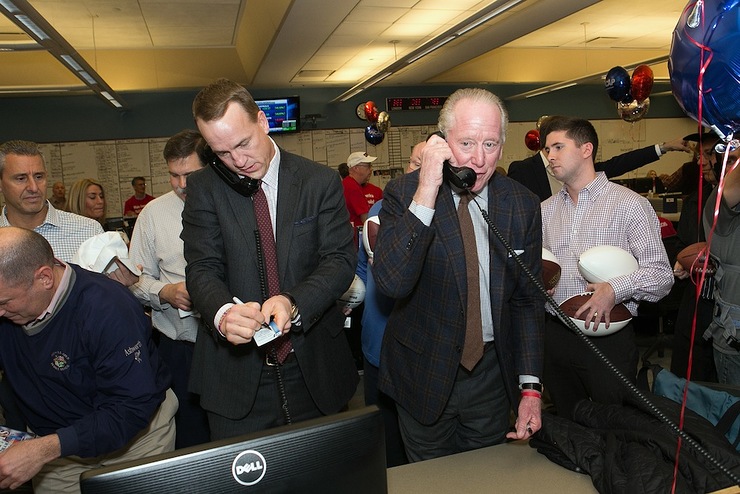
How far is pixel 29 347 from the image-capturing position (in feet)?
6.07

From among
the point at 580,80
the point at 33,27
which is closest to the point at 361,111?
the point at 580,80

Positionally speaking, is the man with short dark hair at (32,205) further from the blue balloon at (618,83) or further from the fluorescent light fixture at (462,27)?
the blue balloon at (618,83)

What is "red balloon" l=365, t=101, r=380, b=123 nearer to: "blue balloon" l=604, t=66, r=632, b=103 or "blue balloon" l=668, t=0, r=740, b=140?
"blue balloon" l=604, t=66, r=632, b=103

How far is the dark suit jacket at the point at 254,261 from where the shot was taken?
1.79 m

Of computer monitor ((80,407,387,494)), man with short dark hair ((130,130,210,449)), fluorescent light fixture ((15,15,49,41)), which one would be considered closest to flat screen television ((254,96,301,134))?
fluorescent light fixture ((15,15,49,41))

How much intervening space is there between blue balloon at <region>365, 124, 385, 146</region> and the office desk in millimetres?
8883

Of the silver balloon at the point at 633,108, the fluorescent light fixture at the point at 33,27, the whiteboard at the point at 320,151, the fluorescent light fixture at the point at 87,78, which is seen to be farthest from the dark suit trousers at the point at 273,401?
the whiteboard at the point at 320,151

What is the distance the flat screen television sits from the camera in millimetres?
10430

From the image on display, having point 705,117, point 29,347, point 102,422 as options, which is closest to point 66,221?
point 29,347

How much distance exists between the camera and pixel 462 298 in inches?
69.5

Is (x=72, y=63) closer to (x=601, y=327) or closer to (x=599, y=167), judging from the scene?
(x=599, y=167)

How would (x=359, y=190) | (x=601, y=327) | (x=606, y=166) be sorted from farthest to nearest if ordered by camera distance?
(x=359, y=190), (x=606, y=166), (x=601, y=327)

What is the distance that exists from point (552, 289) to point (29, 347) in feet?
6.42

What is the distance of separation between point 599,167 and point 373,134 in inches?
243
